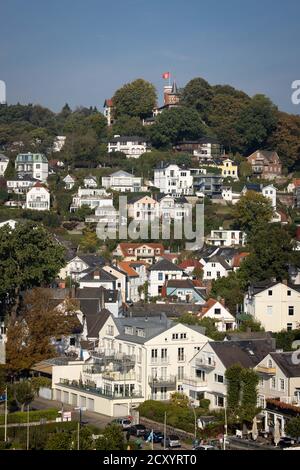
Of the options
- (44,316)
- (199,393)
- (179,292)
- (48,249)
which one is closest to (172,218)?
(179,292)

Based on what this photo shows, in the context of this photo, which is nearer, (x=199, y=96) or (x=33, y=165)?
(x=33, y=165)

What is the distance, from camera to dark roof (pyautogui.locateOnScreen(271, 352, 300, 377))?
925 inches

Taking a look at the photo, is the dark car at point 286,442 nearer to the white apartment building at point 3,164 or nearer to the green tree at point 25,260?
the green tree at point 25,260

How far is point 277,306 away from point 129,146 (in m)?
27.0

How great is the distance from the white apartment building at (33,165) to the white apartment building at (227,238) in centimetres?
1175

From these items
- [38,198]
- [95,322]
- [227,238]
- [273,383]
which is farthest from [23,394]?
[38,198]

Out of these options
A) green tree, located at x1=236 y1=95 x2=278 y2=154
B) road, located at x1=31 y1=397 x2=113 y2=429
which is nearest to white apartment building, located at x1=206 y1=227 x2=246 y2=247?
green tree, located at x1=236 y1=95 x2=278 y2=154

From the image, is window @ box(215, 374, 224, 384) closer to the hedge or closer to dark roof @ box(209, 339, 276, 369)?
dark roof @ box(209, 339, 276, 369)

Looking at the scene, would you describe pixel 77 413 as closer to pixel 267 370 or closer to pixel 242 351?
pixel 242 351

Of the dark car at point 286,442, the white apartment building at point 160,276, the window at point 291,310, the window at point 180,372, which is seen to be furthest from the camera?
the white apartment building at point 160,276

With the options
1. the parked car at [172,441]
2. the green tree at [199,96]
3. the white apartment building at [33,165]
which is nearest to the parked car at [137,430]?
the parked car at [172,441]

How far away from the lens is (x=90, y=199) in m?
50.5

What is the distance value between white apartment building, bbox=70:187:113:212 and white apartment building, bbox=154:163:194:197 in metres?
3.49

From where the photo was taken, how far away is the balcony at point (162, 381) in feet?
83.5
